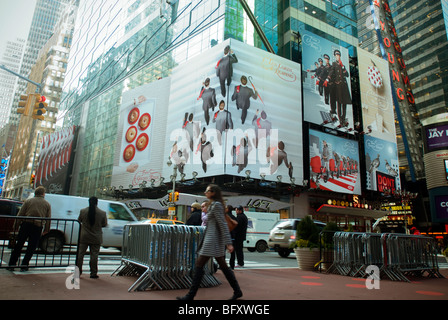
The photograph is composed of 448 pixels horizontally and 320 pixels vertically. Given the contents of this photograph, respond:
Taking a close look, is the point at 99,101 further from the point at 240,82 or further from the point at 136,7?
the point at 240,82

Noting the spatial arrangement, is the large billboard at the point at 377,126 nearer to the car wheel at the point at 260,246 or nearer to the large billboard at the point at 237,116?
the large billboard at the point at 237,116

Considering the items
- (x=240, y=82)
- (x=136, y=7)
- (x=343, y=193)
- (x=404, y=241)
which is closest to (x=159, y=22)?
Answer: (x=136, y=7)

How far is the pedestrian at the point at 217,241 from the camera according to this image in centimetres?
452

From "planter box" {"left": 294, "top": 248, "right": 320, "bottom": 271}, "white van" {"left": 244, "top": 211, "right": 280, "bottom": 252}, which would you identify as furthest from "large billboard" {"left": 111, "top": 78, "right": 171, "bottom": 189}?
"planter box" {"left": 294, "top": 248, "right": 320, "bottom": 271}

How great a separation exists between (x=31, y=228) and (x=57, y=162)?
194 feet

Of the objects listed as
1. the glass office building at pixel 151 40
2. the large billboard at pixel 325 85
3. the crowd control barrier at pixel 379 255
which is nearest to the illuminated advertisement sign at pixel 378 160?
the large billboard at pixel 325 85

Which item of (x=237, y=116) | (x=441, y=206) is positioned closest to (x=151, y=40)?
(x=237, y=116)

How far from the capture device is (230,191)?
32.3m

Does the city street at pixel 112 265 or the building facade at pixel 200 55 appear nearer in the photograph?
the city street at pixel 112 265

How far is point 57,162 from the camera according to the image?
59469 mm

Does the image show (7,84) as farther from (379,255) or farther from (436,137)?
(379,255)

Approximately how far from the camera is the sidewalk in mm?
4582

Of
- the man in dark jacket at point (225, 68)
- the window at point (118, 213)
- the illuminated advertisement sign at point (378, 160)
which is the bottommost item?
the window at point (118, 213)

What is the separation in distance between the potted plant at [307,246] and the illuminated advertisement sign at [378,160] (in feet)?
111
